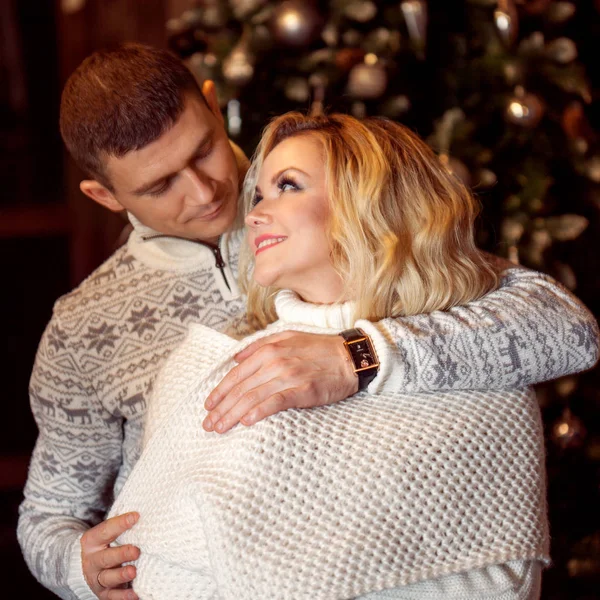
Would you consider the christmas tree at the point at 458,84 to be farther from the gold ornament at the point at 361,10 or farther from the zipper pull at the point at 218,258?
the zipper pull at the point at 218,258

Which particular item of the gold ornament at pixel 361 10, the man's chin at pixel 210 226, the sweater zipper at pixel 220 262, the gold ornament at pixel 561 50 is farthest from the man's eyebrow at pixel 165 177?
the gold ornament at pixel 561 50

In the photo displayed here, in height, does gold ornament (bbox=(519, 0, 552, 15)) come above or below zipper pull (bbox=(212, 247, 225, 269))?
above

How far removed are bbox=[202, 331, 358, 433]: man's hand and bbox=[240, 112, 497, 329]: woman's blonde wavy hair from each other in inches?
7.9

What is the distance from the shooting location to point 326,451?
46.3 inches

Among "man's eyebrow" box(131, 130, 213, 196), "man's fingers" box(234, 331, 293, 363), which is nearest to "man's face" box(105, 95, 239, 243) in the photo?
A: "man's eyebrow" box(131, 130, 213, 196)

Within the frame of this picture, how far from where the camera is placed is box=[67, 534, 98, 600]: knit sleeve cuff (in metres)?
1.46

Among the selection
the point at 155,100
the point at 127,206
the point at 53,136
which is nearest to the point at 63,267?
the point at 53,136

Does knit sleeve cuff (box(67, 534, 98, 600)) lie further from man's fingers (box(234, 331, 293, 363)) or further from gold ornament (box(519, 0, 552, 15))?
gold ornament (box(519, 0, 552, 15))

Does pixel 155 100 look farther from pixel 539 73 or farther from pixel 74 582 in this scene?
pixel 539 73

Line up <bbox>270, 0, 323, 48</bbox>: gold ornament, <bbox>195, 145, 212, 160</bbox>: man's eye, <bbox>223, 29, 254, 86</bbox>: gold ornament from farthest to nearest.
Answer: <bbox>223, 29, 254, 86</bbox>: gold ornament < <bbox>270, 0, 323, 48</bbox>: gold ornament < <bbox>195, 145, 212, 160</bbox>: man's eye

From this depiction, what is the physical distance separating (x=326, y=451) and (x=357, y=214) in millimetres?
479

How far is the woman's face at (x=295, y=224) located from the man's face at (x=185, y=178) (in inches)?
6.8

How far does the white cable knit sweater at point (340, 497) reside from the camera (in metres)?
1.10

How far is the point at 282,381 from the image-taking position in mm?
1202
